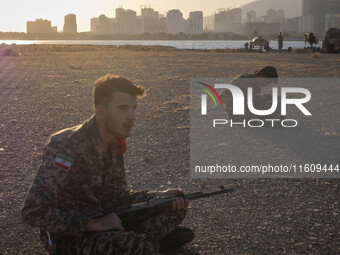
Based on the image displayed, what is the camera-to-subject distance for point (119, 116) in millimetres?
3535

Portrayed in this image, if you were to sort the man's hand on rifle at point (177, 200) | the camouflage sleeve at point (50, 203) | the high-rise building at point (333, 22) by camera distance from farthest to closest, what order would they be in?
the high-rise building at point (333, 22)
the man's hand on rifle at point (177, 200)
the camouflage sleeve at point (50, 203)

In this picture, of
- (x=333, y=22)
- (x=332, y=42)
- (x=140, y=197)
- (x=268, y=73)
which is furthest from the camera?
(x=333, y=22)

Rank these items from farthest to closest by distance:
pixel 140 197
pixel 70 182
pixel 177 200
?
pixel 140 197
pixel 177 200
pixel 70 182

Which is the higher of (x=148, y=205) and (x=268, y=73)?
(x=268, y=73)

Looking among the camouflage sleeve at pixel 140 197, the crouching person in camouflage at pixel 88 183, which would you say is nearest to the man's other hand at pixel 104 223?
the crouching person in camouflage at pixel 88 183

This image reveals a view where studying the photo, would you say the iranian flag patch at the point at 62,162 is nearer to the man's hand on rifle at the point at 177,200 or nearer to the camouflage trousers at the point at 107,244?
the camouflage trousers at the point at 107,244

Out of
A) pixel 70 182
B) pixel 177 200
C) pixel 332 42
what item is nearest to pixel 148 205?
pixel 177 200

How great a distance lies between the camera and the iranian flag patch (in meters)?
3.32

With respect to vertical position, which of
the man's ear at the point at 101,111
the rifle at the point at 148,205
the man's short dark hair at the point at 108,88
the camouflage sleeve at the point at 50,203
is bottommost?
the rifle at the point at 148,205

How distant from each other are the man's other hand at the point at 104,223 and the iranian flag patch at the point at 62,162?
437 mm

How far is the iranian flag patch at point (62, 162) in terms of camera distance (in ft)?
10.9

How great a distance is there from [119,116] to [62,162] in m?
0.55

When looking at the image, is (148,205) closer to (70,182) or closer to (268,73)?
(70,182)

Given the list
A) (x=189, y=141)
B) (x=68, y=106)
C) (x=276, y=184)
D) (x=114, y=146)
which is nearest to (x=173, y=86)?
(x=68, y=106)
